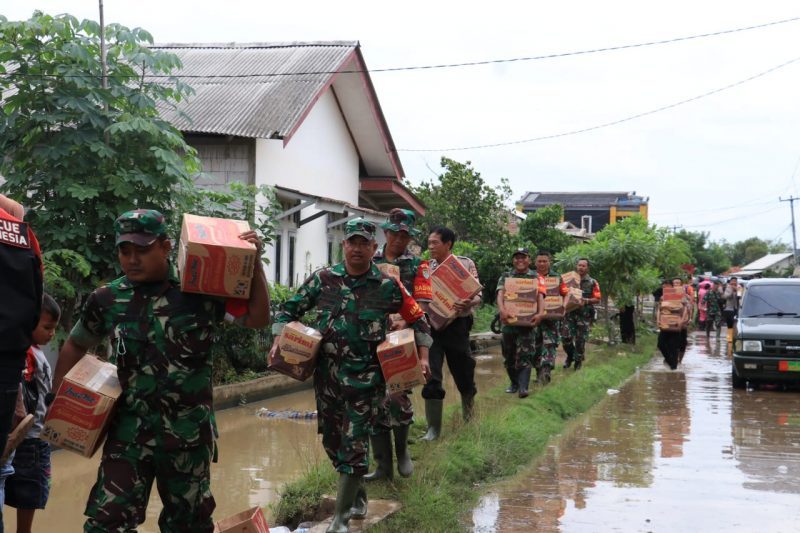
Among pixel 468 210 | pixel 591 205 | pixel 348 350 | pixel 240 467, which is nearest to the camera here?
pixel 348 350

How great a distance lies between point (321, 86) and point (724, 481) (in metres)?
11.8

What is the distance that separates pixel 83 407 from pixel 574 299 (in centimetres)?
1185

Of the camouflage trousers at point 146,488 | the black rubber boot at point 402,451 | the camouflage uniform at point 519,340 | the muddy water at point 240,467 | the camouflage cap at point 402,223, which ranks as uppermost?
the camouflage cap at point 402,223

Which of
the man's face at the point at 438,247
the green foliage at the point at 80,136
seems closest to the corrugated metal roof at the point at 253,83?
the green foliage at the point at 80,136

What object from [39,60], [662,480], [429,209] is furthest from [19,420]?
[429,209]

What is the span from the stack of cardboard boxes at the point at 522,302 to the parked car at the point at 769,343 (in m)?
4.84

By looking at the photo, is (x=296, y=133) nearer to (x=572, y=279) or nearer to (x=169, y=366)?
(x=572, y=279)

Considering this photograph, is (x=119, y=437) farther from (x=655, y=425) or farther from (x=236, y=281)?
(x=655, y=425)

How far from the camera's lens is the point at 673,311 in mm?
17047

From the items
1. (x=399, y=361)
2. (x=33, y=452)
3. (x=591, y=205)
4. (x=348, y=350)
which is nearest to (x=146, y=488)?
(x=33, y=452)

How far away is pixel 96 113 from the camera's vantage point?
984cm

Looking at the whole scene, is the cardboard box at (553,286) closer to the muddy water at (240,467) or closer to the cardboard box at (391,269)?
the muddy water at (240,467)

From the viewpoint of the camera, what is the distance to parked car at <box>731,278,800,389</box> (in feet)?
46.3

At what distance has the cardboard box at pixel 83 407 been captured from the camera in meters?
4.05
